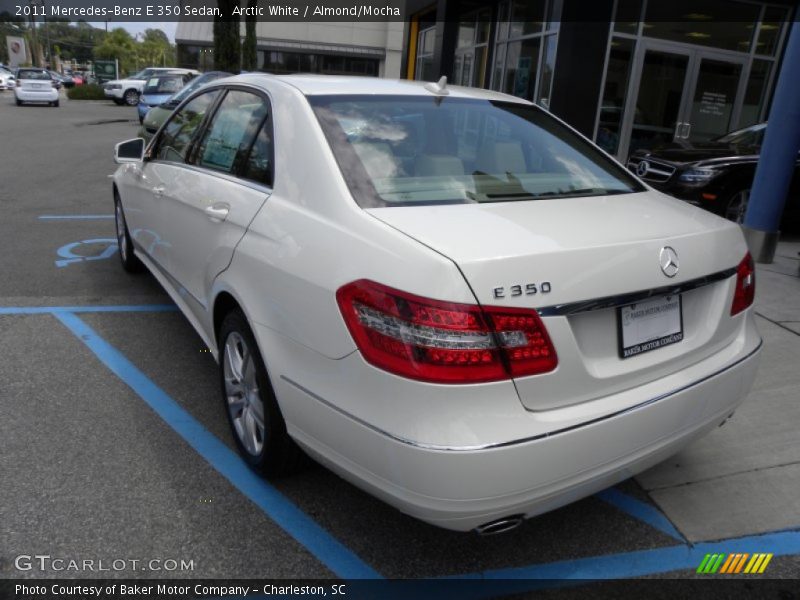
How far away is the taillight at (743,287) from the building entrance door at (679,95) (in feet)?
33.2

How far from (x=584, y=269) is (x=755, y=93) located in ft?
42.7

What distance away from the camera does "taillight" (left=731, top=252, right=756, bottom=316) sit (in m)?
2.51

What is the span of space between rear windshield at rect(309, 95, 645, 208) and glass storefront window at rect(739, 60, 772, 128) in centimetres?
1141

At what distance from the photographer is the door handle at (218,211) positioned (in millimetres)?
2888

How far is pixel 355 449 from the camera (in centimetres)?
204

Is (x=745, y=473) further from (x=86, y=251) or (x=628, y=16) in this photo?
(x=628, y=16)

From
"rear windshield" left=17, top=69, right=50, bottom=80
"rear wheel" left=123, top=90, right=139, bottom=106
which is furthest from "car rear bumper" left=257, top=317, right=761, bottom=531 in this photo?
"rear wheel" left=123, top=90, right=139, bottom=106

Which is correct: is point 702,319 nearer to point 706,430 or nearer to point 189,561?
point 706,430

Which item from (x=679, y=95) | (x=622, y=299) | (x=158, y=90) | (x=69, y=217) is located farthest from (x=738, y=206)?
(x=158, y=90)

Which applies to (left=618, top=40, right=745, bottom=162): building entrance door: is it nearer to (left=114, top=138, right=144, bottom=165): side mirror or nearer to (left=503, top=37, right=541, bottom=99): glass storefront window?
(left=503, top=37, right=541, bottom=99): glass storefront window

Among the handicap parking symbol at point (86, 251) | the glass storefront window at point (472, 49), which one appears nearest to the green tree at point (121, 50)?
the glass storefront window at point (472, 49)

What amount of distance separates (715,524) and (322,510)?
1621 mm

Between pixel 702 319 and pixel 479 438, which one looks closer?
pixel 479 438

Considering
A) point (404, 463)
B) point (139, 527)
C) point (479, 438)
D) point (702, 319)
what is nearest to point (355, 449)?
point (404, 463)
